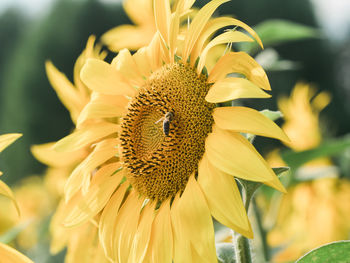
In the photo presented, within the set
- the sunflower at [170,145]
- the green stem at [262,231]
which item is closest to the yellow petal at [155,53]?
the sunflower at [170,145]

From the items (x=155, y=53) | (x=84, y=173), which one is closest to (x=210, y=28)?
(x=155, y=53)

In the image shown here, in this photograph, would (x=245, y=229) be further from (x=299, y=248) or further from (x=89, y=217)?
(x=299, y=248)

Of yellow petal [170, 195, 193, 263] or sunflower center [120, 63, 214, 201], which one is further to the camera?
sunflower center [120, 63, 214, 201]

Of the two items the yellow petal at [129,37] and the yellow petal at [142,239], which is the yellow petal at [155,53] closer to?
the yellow petal at [142,239]

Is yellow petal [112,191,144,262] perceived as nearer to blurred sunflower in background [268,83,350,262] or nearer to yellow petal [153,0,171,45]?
yellow petal [153,0,171,45]

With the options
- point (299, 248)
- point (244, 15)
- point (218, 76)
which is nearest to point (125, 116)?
point (218, 76)

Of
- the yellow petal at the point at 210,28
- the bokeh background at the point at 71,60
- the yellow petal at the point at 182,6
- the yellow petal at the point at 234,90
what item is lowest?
the bokeh background at the point at 71,60

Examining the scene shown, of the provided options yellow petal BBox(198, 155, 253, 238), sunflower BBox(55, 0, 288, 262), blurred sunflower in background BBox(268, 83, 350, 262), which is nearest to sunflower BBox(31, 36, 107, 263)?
sunflower BBox(55, 0, 288, 262)
